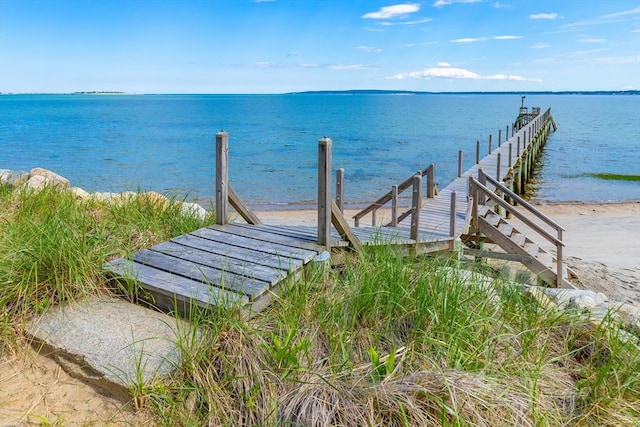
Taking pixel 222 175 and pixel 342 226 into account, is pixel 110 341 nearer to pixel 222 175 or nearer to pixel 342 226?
pixel 222 175

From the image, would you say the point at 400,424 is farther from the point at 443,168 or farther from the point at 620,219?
the point at 443,168

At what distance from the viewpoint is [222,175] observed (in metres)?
5.89

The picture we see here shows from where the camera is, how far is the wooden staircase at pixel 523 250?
937 cm

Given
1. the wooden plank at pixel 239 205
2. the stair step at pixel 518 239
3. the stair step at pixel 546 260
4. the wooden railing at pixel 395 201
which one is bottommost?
the stair step at pixel 546 260

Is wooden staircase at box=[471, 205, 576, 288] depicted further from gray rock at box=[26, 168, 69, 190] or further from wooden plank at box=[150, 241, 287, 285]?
gray rock at box=[26, 168, 69, 190]

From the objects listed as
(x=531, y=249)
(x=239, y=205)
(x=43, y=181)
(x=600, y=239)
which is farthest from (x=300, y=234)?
(x=600, y=239)

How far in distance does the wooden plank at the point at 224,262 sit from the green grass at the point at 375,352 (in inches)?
8.7

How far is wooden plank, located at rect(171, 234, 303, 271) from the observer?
4793 millimetres

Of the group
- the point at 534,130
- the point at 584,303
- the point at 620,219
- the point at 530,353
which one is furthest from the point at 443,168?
the point at 530,353

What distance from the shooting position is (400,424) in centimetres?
294

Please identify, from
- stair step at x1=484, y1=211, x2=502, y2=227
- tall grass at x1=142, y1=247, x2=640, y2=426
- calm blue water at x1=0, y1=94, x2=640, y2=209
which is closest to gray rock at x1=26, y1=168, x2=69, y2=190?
calm blue water at x1=0, y1=94, x2=640, y2=209

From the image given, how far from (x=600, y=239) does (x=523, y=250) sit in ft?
20.0

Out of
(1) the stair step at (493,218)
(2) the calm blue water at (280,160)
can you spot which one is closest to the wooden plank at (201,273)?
(1) the stair step at (493,218)

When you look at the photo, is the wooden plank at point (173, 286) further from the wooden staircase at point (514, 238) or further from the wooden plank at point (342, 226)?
the wooden staircase at point (514, 238)
